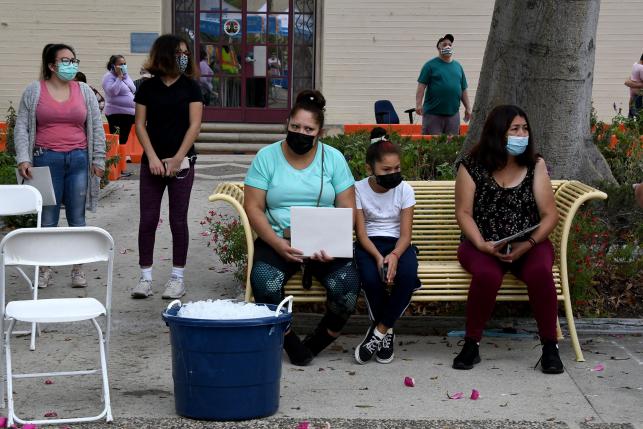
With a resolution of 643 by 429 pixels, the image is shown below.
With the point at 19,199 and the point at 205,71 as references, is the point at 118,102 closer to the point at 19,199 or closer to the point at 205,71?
the point at 205,71

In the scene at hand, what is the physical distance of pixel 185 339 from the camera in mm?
5129

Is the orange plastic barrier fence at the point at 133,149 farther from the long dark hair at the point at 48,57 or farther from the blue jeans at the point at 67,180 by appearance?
the long dark hair at the point at 48,57

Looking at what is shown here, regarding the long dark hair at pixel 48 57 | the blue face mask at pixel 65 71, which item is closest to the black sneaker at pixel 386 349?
the blue face mask at pixel 65 71

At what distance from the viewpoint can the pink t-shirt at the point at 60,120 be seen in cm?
750

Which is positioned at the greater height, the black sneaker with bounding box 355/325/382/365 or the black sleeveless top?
the black sleeveless top

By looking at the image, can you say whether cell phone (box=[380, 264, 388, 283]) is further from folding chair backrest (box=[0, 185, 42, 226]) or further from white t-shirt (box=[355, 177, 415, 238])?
folding chair backrest (box=[0, 185, 42, 226])

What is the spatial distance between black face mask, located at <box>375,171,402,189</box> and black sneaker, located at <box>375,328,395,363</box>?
82 centimetres

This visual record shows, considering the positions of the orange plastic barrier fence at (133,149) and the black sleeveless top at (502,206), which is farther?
the orange plastic barrier fence at (133,149)

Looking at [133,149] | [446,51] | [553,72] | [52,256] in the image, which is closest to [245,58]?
[133,149]

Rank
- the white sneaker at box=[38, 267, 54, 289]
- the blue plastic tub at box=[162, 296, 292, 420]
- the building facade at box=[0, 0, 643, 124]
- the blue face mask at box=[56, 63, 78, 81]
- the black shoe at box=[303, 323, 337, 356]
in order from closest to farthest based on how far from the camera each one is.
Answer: the blue plastic tub at box=[162, 296, 292, 420], the black shoe at box=[303, 323, 337, 356], the blue face mask at box=[56, 63, 78, 81], the white sneaker at box=[38, 267, 54, 289], the building facade at box=[0, 0, 643, 124]

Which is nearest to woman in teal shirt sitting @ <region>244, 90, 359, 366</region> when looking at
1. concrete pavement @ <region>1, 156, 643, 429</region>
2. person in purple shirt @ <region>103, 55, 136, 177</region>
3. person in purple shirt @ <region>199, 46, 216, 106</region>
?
concrete pavement @ <region>1, 156, 643, 429</region>

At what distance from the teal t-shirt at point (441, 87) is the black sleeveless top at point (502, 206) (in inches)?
293

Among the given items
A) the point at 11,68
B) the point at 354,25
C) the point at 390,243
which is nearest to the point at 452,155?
the point at 390,243

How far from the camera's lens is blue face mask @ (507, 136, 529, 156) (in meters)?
6.41
